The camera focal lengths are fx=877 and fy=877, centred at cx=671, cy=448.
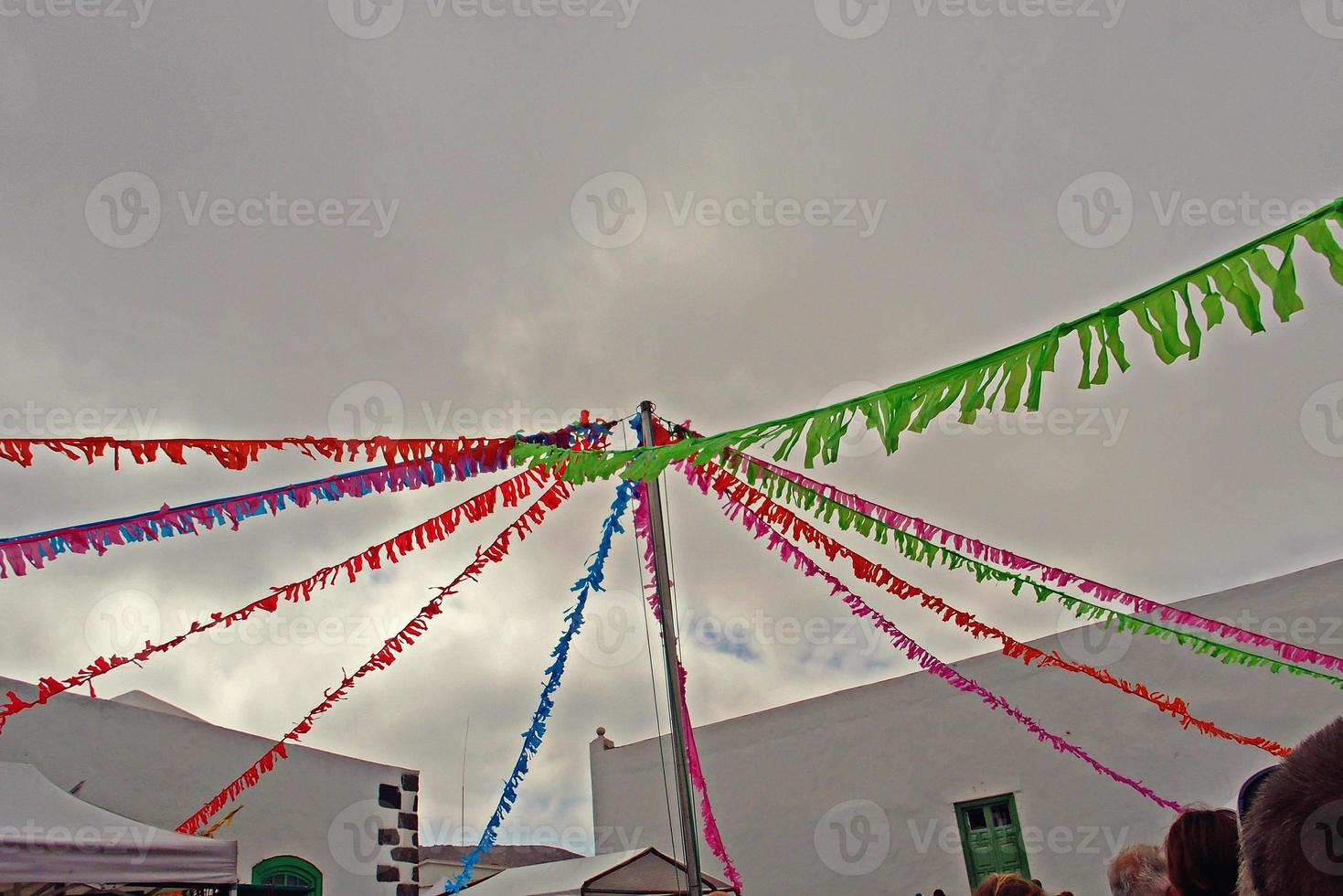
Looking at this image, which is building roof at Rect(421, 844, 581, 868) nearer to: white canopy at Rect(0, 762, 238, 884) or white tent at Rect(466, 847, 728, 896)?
white tent at Rect(466, 847, 728, 896)

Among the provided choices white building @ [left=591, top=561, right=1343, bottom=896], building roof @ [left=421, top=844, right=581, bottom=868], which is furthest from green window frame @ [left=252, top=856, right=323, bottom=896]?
building roof @ [left=421, top=844, right=581, bottom=868]

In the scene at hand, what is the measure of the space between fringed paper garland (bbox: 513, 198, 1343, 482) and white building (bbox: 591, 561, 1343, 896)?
8127 millimetres

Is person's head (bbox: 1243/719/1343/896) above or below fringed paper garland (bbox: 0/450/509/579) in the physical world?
below

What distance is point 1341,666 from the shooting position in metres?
7.14

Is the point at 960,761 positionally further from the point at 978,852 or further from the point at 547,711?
the point at 547,711

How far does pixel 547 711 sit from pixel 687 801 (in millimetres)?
1970

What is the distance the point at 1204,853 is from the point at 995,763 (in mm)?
9467

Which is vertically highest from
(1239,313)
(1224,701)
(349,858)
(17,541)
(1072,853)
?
(17,541)

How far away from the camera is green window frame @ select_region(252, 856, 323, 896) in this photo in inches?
332

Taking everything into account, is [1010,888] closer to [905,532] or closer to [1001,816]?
[905,532]

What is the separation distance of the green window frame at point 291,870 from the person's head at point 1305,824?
9650 mm

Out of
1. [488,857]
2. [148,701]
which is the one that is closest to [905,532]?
[148,701]

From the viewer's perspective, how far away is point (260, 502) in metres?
4.49

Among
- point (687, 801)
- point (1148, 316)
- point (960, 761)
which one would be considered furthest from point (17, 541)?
point (960, 761)
